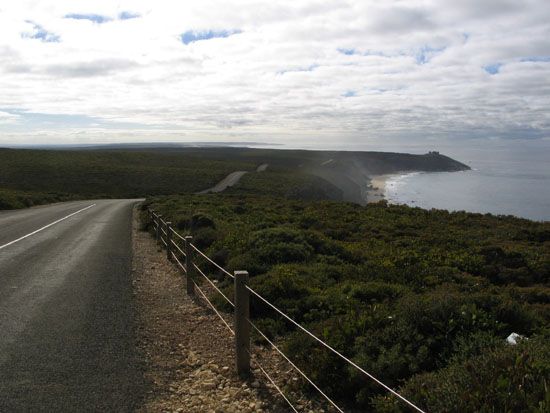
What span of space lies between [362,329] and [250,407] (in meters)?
1.76

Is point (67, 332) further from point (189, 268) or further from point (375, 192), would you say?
point (375, 192)

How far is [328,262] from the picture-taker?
11242mm

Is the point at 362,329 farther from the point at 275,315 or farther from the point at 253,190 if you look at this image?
the point at 253,190

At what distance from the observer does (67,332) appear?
6719mm

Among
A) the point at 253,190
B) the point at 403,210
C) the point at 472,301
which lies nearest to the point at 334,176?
the point at 253,190

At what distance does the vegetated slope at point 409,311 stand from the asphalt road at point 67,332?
6.87 ft

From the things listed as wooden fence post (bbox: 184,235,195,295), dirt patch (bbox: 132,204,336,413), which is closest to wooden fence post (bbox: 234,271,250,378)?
dirt patch (bbox: 132,204,336,413)

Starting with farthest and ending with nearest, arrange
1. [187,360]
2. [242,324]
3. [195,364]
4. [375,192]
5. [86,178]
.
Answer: [375,192], [86,178], [187,360], [195,364], [242,324]

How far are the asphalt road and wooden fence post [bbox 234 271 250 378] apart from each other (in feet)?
3.82

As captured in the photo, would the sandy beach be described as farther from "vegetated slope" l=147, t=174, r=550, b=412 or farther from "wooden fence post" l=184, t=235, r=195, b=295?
"wooden fence post" l=184, t=235, r=195, b=295

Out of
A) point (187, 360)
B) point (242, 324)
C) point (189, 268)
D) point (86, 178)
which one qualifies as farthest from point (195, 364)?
point (86, 178)

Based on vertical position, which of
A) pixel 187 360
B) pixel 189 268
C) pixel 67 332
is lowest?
pixel 187 360

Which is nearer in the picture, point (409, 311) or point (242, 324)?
point (242, 324)

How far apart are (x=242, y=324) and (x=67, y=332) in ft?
9.69
